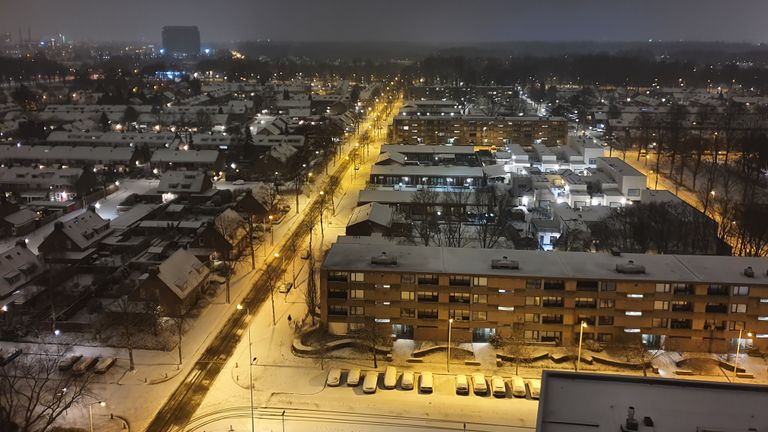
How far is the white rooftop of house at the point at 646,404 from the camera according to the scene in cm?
868

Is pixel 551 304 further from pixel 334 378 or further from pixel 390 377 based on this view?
pixel 334 378

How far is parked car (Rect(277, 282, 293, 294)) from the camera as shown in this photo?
1866 cm

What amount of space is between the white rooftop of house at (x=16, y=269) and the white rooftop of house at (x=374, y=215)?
10794 mm

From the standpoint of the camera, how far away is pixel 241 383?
13.8 metres

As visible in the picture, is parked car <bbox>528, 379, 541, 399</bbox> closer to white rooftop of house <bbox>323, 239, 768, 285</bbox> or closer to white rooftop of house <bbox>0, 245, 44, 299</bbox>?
white rooftop of house <bbox>323, 239, 768, 285</bbox>

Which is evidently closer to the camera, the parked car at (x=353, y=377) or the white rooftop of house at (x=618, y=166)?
the parked car at (x=353, y=377)

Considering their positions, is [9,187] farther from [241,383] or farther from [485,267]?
[485,267]

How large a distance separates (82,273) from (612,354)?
16718 mm

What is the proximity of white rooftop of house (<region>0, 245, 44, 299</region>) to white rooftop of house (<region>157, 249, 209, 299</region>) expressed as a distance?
15.6 feet

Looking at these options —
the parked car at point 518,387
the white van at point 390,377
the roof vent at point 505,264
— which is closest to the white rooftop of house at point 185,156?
the roof vent at point 505,264

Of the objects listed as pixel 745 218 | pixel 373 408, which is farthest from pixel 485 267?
pixel 745 218

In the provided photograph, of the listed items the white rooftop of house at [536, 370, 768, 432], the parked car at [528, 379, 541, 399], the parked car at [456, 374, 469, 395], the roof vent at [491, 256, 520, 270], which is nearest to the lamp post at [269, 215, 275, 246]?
the roof vent at [491, 256, 520, 270]

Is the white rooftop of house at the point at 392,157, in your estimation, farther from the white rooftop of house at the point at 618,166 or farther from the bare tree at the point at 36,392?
the bare tree at the point at 36,392

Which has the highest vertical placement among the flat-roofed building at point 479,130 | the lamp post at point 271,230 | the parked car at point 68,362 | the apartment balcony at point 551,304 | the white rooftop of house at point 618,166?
the flat-roofed building at point 479,130
